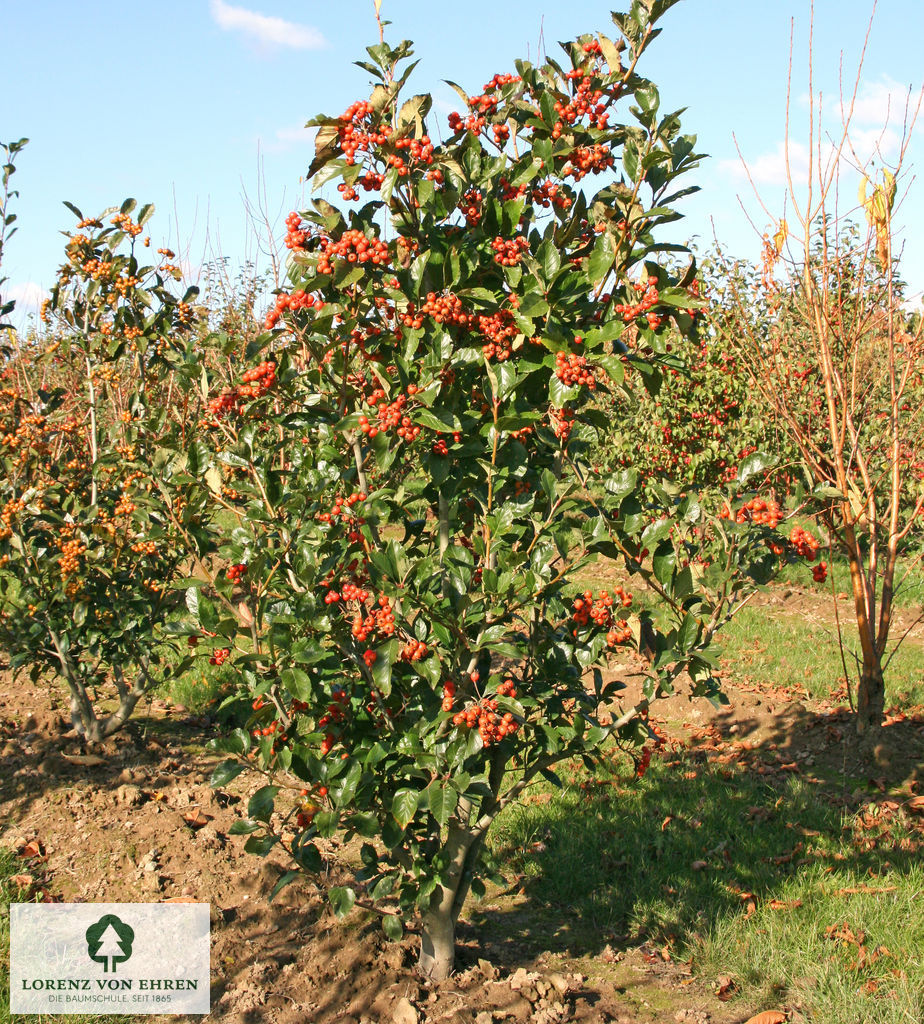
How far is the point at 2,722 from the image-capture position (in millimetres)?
5164

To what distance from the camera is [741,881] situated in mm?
3828

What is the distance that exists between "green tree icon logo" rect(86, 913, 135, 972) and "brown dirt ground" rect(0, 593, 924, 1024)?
25cm

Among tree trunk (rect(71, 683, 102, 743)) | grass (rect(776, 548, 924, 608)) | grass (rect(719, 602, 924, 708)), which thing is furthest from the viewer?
grass (rect(776, 548, 924, 608))

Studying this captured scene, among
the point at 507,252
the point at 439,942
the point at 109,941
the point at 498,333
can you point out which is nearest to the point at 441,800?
the point at 439,942

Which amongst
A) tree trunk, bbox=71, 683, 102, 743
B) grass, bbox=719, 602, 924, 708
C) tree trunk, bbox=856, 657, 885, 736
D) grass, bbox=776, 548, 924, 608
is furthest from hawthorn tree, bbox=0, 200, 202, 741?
grass, bbox=776, 548, 924, 608

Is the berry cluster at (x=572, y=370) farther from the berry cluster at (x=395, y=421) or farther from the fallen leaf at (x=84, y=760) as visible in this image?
the fallen leaf at (x=84, y=760)

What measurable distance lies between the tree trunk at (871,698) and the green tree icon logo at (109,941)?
13.3ft

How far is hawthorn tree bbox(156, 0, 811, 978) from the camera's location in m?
2.46

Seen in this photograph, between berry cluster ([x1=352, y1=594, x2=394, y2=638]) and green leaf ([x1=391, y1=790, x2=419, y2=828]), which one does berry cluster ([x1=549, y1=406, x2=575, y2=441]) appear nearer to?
berry cluster ([x1=352, y1=594, x2=394, y2=638])

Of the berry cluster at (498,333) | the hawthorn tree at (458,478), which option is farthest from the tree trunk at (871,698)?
the berry cluster at (498,333)

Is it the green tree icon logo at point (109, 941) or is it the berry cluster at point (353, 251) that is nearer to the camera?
the berry cluster at point (353, 251)

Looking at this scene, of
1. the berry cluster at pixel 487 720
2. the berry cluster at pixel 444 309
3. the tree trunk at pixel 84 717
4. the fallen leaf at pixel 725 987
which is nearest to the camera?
the berry cluster at pixel 487 720

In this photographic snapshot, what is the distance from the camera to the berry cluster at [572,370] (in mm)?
2348

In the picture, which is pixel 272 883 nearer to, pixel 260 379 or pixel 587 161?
pixel 260 379
